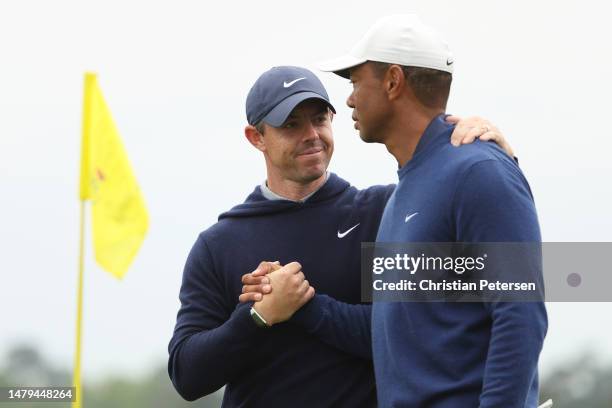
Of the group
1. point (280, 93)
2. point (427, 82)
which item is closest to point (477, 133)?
point (427, 82)

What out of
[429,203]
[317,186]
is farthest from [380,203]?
[429,203]

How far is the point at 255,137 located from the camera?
5859 mm

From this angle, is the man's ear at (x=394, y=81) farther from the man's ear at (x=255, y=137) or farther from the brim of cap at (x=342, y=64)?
the man's ear at (x=255, y=137)

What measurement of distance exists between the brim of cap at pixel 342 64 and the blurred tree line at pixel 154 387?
42.9ft

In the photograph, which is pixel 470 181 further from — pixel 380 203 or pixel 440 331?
pixel 380 203

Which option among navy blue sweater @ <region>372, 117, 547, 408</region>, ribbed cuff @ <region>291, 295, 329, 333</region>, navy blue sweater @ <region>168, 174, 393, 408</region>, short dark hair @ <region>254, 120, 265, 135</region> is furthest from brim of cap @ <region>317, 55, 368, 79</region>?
ribbed cuff @ <region>291, 295, 329, 333</region>

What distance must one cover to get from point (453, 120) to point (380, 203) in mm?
801

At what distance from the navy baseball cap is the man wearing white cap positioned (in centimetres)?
45

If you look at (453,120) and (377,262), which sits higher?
(453,120)

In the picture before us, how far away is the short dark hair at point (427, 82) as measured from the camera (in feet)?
16.4

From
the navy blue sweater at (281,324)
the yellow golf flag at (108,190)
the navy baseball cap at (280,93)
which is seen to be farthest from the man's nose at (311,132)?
the yellow golf flag at (108,190)

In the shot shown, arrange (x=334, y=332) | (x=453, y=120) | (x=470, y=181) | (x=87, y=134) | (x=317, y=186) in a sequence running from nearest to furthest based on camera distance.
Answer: (x=470, y=181) < (x=453, y=120) < (x=334, y=332) < (x=317, y=186) < (x=87, y=134)

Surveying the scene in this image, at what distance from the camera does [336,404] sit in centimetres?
551

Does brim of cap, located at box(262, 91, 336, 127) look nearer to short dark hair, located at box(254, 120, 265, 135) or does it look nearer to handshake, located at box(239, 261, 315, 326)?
short dark hair, located at box(254, 120, 265, 135)
